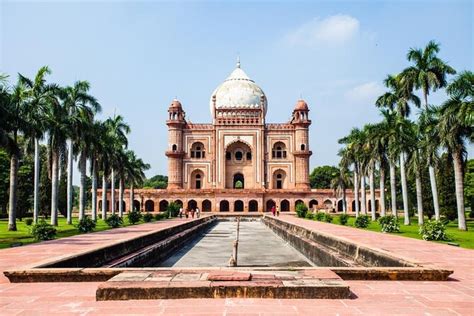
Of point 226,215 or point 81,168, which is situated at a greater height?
point 81,168

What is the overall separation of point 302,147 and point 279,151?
273 centimetres

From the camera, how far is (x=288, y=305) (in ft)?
14.2

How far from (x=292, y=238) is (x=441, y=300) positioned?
11027 millimetres

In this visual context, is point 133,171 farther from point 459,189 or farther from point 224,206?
point 459,189

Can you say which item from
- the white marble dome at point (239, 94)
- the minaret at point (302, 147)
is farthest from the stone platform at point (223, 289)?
the white marble dome at point (239, 94)

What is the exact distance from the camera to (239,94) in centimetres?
4900

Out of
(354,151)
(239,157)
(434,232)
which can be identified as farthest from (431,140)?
(239,157)

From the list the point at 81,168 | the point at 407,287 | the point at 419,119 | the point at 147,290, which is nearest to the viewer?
the point at 147,290

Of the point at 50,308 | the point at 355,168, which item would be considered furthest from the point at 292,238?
the point at 355,168

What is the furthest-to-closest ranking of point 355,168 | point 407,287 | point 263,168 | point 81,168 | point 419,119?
1. point 263,168
2. point 355,168
3. point 81,168
4. point 419,119
5. point 407,287

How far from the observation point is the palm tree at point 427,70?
73.0 ft

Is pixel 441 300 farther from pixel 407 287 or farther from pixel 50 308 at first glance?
pixel 50 308

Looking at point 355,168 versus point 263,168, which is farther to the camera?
point 263,168

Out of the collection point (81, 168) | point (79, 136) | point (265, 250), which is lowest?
point (265, 250)
